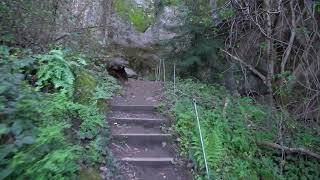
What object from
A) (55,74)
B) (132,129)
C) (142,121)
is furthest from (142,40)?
(55,74)

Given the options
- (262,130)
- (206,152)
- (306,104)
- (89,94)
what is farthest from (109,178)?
(306,104)

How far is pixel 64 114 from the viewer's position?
5684 mm

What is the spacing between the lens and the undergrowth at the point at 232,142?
6.08 m

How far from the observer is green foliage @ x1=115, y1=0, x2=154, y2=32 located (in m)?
17.6

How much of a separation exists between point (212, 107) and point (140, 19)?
423 inches

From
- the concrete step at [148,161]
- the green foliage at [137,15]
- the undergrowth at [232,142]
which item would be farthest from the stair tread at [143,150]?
the green foliage at [137,15]

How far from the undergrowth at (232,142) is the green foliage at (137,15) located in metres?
9.85

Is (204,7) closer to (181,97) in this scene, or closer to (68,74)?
(181,97)

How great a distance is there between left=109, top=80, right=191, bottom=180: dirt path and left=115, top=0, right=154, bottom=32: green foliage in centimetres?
968

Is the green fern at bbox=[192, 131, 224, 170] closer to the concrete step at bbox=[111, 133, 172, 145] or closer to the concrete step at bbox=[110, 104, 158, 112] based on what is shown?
the concrete step at bbox=[111, 133, 172, 145]

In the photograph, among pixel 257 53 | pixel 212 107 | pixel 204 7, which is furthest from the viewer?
pixel 204 7

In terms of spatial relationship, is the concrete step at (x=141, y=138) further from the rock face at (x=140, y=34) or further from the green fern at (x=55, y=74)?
the rock face at (x=140, y=34)

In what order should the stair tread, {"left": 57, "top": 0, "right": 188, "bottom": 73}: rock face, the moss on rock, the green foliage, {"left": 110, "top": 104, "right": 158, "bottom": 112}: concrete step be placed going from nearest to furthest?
the stair tread < the moss on rock < {"left": 110, "top": 104, "right": 158, "bottom": 112}: concrete step < {"left": 57, "top": 0, "right": 188, "bottom": 73}: rock face < the green foliage

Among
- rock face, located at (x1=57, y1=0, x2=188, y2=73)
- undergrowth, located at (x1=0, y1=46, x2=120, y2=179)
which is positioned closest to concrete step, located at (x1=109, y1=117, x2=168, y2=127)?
undergrowth, located at (x1=0, y1=46, x2=120, y2=179)
